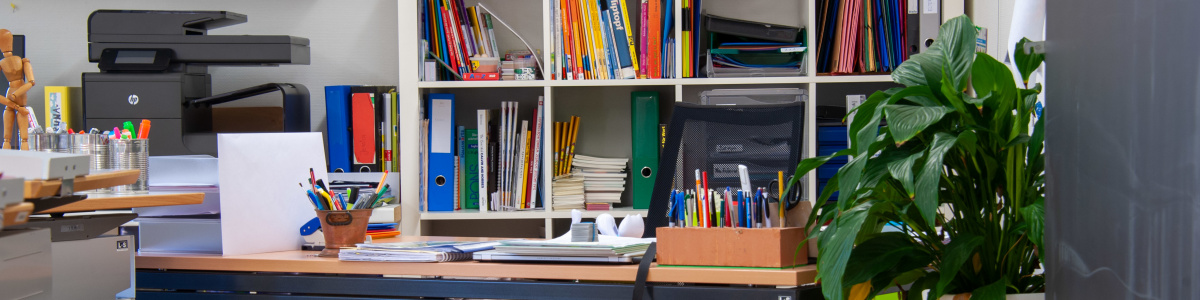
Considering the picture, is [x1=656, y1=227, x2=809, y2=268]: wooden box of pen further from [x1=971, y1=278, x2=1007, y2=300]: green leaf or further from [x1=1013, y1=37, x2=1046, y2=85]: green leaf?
[x1=1013, y1=37, x2=1046, y2=85]: green leaf

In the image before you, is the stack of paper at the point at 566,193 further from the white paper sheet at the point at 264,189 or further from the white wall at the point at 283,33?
the white paper sheet at the point at 264,189

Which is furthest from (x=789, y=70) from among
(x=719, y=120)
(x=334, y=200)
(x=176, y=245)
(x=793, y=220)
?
(x=176, y=245)

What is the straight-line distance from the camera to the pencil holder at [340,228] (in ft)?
5.52

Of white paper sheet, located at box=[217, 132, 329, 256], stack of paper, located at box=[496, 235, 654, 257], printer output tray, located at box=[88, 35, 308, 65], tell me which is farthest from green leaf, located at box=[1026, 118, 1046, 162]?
printer output tray, located at box=[88, 35, 308, 65]

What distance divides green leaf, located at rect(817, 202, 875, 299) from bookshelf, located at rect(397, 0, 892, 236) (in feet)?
5.03

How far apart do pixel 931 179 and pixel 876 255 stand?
8.9 inches

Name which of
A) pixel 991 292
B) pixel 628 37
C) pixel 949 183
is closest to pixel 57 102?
pixel 628 37

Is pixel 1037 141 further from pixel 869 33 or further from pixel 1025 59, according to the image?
pixel 869 33

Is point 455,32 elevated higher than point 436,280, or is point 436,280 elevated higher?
point 455,32

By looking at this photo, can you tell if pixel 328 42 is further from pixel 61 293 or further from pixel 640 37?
pixel 61 293

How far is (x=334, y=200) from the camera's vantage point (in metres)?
1.71

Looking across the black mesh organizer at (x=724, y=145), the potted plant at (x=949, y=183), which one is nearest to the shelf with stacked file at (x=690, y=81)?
the black mesh organizer at (x=724, y=145)

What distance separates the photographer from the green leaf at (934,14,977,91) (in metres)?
1.59

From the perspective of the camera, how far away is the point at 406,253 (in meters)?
1.58
